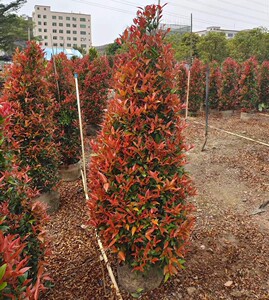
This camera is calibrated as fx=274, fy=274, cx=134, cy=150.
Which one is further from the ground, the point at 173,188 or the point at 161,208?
the point at 173,188

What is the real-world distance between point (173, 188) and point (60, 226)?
1.88 meters

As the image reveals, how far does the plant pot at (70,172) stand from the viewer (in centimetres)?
450

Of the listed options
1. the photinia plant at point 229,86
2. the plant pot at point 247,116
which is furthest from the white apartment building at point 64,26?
the plant pot at point 247,116

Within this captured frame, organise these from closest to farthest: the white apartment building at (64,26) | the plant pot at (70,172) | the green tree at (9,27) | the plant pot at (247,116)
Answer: the plant pot at (70,172) → the plant pot at (247,116) → the green tree at (9,27) → the white apartment building at (64,26)

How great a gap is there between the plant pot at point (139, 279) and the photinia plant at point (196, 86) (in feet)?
26.0

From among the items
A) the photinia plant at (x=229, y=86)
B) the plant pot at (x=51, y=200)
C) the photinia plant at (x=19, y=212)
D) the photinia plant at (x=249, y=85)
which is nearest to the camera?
the photinia plant at (x=19, y=212)

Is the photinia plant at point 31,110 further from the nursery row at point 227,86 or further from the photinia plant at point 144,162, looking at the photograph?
the nursery row at point 227,86

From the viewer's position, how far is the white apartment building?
223 ft

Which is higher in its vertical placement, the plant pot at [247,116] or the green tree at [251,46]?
the green tree at [251,46]

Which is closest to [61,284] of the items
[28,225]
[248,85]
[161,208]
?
[28,225]

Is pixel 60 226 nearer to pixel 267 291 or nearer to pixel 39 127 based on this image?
pixel 39 127

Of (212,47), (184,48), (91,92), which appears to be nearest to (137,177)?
(91,92)

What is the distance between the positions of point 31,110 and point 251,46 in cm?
1708

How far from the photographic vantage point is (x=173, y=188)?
6.24 feet
